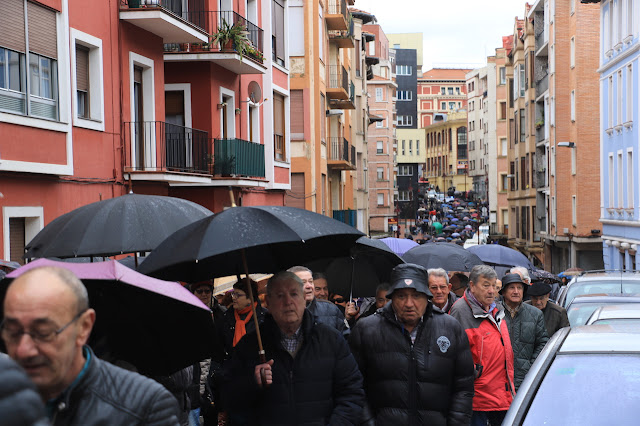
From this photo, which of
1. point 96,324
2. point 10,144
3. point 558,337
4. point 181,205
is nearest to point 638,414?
point 558,337

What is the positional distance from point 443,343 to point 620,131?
37182mm

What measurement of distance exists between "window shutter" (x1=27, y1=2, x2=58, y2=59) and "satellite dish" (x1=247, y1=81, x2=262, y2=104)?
1066 centimetres

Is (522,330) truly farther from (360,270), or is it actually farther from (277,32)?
(277,32)

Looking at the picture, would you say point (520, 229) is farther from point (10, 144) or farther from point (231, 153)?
point (10, 144)

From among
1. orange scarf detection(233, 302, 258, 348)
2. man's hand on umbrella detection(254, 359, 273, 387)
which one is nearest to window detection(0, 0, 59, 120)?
orange scarf detection(233, 302, 258, 348)

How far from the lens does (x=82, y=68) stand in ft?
57.4

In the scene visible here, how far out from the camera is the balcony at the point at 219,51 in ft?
76.3

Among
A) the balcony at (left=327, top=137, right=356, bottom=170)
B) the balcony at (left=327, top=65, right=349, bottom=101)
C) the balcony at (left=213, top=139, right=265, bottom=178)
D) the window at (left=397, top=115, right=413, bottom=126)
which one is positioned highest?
the window at (left=397, top=115, right=413, bottom=126)

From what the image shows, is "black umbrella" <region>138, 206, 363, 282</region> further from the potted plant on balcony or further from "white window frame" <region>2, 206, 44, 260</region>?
the potted plant on balcony

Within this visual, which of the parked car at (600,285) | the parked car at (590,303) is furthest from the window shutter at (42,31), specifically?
the parked car at (600,285)

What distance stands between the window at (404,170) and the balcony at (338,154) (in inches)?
4488

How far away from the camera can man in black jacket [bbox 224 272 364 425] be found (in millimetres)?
6125

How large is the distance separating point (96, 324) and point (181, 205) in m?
3.76

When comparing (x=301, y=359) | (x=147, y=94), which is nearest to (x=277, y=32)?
(x=147, y=94)
